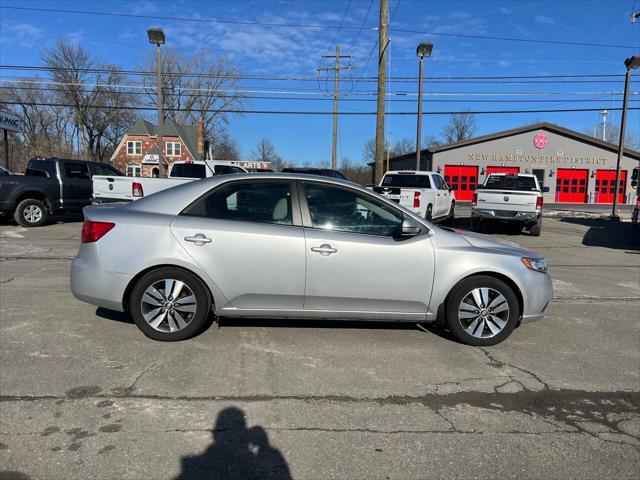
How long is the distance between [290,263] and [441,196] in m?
11.4

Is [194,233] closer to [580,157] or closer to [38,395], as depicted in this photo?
[38,395]

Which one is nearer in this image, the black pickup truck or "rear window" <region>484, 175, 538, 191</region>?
the black pickup truck

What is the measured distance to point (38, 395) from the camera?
11.6ft

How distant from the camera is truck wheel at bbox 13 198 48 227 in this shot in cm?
1337

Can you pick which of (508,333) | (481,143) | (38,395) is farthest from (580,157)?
(38,395)

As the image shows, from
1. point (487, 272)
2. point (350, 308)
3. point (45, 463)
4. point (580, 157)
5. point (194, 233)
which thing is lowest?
point (45, 463)

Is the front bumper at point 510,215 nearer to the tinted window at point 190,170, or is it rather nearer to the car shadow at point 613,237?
the car shadow at point 613,237

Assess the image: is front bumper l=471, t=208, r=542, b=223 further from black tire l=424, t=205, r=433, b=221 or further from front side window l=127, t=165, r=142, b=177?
front side window l=127, t=165, r=142, b=177

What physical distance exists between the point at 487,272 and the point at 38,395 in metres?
3.99

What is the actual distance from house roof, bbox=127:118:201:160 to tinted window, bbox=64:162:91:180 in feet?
150

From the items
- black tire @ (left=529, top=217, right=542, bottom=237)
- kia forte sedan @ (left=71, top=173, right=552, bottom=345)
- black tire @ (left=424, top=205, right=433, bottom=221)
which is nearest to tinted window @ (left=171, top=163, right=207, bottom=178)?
black tire @ (left=424, top=205, right=433, bottom=221)

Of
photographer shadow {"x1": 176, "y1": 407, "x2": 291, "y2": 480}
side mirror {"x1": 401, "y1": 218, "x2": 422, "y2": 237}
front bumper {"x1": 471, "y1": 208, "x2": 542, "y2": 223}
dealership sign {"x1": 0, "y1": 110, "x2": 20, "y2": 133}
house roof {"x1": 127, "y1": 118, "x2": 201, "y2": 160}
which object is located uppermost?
house roof {"x1": 127, "y1": 118, "x2": 201, "y2": 160}

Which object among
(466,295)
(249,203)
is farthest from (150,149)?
(466,295)

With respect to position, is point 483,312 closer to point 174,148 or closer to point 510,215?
point 510,215
